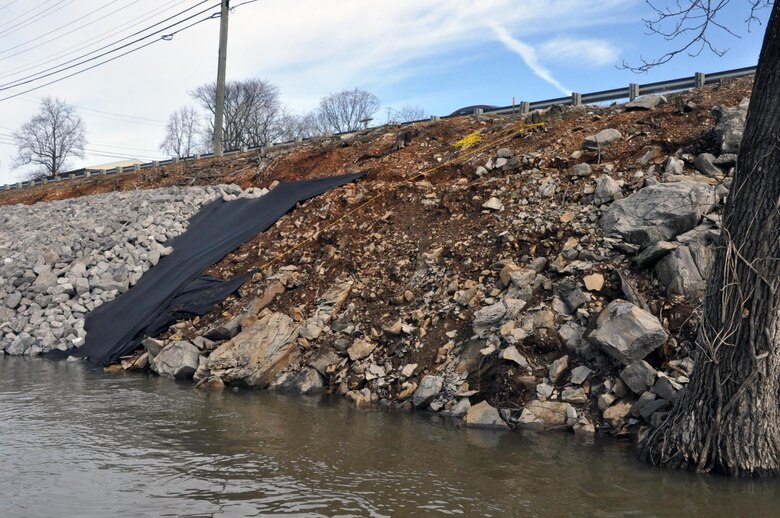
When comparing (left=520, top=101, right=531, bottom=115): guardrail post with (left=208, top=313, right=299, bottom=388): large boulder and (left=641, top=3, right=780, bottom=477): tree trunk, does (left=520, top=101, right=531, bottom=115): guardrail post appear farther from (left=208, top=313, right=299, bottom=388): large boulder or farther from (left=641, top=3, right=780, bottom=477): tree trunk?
(left=641, top=3, right=780, bottom=477): tree trunk

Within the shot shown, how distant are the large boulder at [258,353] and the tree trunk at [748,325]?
594 centimetres

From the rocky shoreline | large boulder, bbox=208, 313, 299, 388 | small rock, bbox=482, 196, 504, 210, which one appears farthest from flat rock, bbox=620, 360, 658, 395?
large boulder, bbox=208, 313, 299, 388

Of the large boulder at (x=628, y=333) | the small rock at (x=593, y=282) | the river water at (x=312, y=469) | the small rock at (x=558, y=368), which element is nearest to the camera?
the river water at (x=312, y=469)

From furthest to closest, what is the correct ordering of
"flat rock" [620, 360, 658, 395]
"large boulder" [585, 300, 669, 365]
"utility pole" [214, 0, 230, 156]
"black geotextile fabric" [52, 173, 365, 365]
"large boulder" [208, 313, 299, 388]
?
"utility pole" [214, 0, 230, 156], "black geotextile fabric" [52, 173, 365, 365], "large boulder" [208, 313, 299, 388], "large boulder" [585, 300, 669, 365], "flat rock" [620, 360, 658, 395]

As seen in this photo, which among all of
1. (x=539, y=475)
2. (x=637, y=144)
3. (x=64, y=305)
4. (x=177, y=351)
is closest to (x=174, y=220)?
(x=64, y=305)

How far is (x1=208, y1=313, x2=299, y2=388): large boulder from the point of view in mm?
10000

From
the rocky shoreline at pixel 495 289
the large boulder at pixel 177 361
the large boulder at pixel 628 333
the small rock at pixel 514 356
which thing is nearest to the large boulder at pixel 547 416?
the rocky shoreline at pixel 495 289

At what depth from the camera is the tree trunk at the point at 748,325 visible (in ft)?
18.7

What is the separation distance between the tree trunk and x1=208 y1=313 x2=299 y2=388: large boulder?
5938mm

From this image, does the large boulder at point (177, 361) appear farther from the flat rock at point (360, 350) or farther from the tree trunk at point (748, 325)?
the tree trunk at point (748, 325)

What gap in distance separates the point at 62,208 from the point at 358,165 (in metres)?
12.8

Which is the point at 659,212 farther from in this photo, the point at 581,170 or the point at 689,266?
the point at 581,170

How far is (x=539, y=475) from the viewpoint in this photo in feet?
19.7

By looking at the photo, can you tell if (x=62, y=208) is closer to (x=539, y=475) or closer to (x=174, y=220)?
(x=174, y=220)
